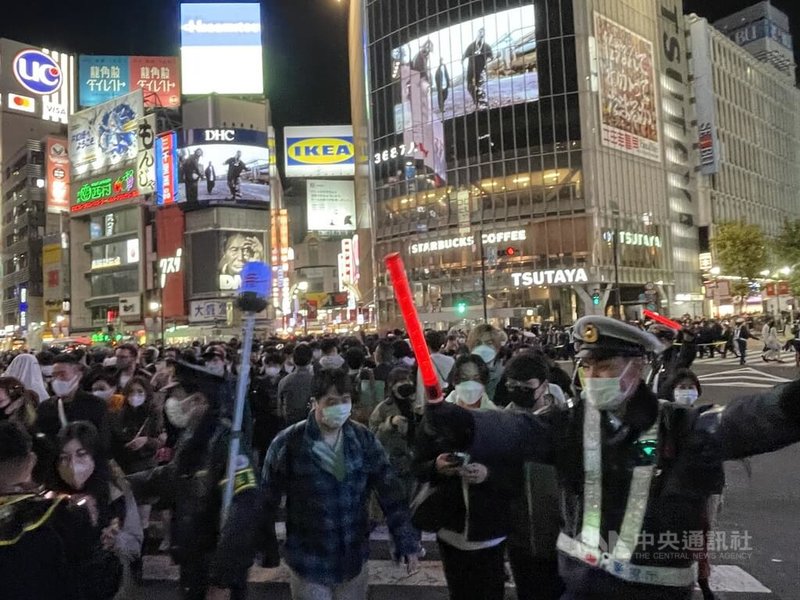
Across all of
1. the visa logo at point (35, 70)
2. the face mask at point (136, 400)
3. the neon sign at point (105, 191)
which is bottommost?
the face mask at point (136, 400)

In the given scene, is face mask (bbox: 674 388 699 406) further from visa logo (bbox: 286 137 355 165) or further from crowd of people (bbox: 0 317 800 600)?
visa logo (bbox: 286 137 355 165)

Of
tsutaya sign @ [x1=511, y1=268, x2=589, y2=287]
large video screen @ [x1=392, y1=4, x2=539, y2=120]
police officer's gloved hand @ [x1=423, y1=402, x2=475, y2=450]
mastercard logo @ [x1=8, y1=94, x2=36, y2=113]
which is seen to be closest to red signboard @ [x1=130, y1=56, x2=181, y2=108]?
mastercard logo @ [x1=8, y1=94, x2=36, y2=113]

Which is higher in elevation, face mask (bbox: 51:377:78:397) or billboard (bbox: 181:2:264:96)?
billboard (bbox: 181:2:264:96)

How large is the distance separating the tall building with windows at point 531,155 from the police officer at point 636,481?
4396 centimetres

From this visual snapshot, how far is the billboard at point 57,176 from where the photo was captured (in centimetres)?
6844

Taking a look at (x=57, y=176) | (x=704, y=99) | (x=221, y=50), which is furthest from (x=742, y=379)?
(x=57, y=176)

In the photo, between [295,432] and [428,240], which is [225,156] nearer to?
[428,240]

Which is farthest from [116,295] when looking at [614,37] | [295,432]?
[295,432]

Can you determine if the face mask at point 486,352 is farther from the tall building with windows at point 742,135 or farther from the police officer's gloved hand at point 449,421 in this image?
the tall building with windows at point 742,135

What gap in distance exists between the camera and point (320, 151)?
96938 mm

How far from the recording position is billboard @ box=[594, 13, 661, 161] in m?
51.7

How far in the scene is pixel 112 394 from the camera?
23.9 ft

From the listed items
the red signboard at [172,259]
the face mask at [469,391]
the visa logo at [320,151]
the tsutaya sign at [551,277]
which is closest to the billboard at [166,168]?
the red signboard at [172,259]

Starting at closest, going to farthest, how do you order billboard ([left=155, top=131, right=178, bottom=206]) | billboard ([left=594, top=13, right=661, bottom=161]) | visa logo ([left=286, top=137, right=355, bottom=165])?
billboard ([left=594, top=13, right=661, bottom=161]) < billboard ([left=155, top=131, right=178, bottom=206]) < visa logo ([left=286, top=137, right=355, bottom=165])
